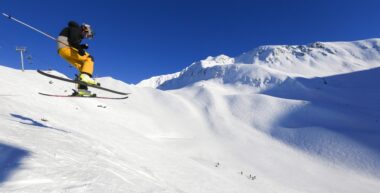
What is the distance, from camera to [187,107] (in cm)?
4153

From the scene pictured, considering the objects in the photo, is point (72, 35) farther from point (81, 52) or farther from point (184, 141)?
point (184, 141)

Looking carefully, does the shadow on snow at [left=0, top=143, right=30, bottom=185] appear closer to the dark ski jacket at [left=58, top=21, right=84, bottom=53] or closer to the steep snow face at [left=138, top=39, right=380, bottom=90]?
the dark ski jacket at [left=58, top=21, right=84, bottom=53]

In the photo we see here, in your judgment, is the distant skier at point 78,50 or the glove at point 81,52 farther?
the glove at point 81,52

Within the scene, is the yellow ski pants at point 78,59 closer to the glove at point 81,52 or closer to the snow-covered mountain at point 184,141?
the glove at point 81,52

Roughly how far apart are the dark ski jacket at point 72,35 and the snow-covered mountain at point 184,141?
2687mm

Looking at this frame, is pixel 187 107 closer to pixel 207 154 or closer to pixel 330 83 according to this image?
pixel 207 154

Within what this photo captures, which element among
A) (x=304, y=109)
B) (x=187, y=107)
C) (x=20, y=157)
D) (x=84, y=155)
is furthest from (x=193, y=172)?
(x=304, y=109)

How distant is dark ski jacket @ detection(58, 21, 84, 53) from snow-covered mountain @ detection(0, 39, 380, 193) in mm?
2687

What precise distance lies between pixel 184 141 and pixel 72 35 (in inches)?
826

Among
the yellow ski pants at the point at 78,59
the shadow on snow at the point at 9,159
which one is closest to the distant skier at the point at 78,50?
the yellow ski pants at the point at 78,59

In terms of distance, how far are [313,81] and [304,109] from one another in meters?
36.5

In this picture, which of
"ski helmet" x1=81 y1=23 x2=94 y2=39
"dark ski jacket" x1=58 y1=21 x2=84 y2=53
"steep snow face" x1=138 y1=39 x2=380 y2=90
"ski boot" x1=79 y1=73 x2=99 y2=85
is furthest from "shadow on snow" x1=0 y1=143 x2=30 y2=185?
"steep snow face" x1=138 y1=39 x2=380 y2=90

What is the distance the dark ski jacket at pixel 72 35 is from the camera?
331 inches

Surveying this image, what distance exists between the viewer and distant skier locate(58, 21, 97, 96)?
8.45m
